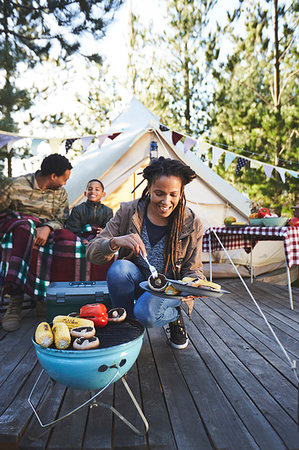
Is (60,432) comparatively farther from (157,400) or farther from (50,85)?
(50,85)

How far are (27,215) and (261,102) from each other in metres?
7.08

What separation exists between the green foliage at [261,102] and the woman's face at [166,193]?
447 centimetres

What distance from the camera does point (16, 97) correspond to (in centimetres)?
182

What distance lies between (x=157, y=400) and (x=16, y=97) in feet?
5.42

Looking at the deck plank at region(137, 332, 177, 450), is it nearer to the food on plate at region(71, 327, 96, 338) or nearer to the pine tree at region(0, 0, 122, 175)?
the food on plate at region(71, 327, 96, 338)

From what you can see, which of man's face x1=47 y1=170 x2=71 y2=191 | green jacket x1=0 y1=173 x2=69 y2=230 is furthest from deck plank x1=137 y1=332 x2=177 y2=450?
man's face x1=47 y1=170 x2=71 y2=191

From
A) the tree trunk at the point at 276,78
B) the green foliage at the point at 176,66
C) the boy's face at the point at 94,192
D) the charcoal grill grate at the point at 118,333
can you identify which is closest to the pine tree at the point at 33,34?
the charcoal grill grate at the point at 118,333

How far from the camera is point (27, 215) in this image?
266 cm

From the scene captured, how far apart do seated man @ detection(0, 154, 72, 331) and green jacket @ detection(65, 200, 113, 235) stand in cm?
21

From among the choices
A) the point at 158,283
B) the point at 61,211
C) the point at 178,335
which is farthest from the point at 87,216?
the point at 158,283

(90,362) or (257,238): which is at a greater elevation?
(257,238)

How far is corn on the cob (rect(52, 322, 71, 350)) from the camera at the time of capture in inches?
43.3

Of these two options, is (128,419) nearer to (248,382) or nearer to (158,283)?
(158,283)

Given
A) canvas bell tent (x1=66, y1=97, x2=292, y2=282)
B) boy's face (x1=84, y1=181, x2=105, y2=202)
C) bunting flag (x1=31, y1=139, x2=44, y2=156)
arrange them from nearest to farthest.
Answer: boy's face (x1=84, y1=181, x2=105, y2=202) → bunting flag (x1=31, y1=139, x2=44, y2=156) → canvas bell tent (x1=66, y1=97, x2=292, y2=282)
